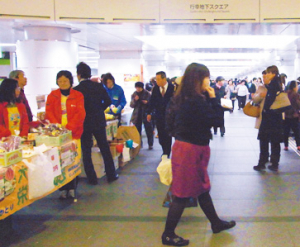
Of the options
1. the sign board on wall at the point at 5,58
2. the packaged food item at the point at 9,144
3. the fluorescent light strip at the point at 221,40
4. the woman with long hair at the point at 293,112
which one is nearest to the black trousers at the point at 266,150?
the woman with long hair at the point at 293,112

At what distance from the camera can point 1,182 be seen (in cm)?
303

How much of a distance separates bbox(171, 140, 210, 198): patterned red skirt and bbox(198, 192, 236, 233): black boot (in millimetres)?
193

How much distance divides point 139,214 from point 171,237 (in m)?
0.92

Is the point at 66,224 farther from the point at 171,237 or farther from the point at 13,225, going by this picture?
the point at 171,237

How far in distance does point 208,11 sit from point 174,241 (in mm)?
3728

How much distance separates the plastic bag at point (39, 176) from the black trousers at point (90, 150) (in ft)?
5.13

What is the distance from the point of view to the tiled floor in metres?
3.55

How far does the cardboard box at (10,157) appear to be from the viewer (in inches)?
124

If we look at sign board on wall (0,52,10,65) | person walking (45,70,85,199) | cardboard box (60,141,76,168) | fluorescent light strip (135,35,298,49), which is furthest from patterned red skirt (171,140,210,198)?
sign board on wall (0,52,10,65)

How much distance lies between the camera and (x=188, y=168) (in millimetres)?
3184

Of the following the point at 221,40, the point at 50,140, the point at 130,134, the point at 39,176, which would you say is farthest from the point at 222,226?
the point at 221,40

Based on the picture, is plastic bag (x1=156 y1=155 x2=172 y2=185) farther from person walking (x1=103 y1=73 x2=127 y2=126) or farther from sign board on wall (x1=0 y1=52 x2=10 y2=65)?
sign board on wall (x1=0 y1=52 x2=10 y2=65)

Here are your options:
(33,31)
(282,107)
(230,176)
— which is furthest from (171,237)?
(33,31)

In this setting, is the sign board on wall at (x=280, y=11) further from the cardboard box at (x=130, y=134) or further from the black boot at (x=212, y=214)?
the black boot at (x=212, y=214)
